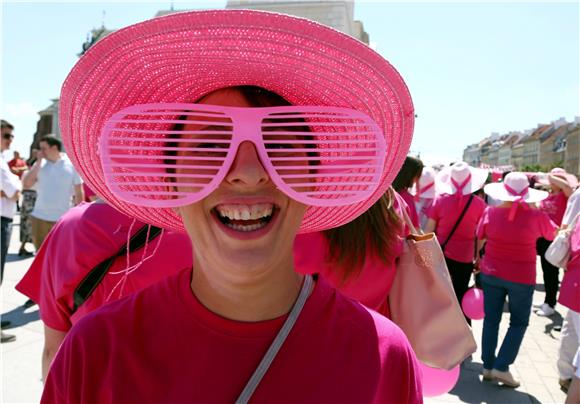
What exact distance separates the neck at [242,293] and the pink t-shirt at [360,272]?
0.92m

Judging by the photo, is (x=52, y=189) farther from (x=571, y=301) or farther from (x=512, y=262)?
Result: (x=571, y=301)

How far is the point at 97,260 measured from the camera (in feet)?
5.76

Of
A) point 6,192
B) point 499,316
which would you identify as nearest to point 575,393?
point 499,316

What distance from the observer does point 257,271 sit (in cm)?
109

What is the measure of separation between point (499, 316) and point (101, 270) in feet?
13.8

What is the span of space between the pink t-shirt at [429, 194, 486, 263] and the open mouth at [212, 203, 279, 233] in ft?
14.9

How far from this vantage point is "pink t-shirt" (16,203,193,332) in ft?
5.71

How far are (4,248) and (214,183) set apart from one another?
559 cm

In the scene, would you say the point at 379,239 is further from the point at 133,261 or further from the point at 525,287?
the point at 525,287

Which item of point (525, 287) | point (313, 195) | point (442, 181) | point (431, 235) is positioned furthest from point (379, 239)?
point (442, 181)

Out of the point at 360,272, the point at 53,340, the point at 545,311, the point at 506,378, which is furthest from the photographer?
the point at 545,311

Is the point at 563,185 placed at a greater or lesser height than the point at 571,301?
greater

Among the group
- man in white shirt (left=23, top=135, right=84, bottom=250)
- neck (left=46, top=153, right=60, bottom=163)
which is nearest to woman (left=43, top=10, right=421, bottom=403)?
man in white shirt (left=23, top=135, right=84, bottom=250)

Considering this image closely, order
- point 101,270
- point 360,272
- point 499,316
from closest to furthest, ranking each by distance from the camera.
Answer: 1. point 101,270
2. point 360,272
3. point 499,316
